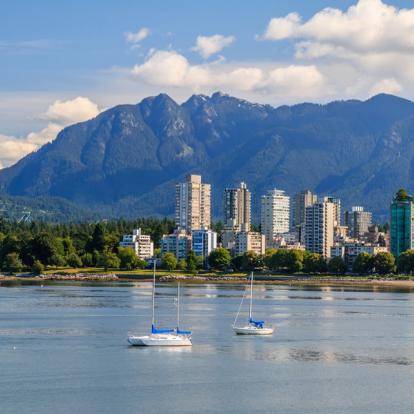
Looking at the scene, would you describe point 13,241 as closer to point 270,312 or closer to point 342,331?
point 270,312

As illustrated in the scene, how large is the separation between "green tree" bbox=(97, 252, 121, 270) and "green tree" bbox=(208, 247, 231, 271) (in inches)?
683

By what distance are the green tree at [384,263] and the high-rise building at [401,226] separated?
26.8m

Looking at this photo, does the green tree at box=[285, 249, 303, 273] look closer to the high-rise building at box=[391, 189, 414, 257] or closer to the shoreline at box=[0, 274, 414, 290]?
the shoreline at box=[0, 274, 414, 290]

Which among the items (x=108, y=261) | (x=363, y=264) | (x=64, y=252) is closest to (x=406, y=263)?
(x=363, y=264)

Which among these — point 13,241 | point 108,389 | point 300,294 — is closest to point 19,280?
point 13,241

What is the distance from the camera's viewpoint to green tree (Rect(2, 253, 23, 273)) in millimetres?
160500

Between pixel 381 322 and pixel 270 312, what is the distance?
12.1 m

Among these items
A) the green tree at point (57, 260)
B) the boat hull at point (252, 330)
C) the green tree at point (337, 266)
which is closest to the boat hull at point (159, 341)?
the boat hull at point (252, 330)

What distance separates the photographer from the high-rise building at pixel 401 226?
19125 centimetres

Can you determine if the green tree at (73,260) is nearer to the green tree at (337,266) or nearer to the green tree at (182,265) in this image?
the green tree at (182,265)

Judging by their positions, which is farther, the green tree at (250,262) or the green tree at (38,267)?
the green tree at (250,262)

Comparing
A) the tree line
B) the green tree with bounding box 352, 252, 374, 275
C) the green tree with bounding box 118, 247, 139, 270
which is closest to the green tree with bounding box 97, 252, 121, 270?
the tree line

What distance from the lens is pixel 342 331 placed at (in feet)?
233

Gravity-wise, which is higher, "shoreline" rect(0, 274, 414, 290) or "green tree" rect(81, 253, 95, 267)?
"green tree" rect(81, 253, 95, 267)
